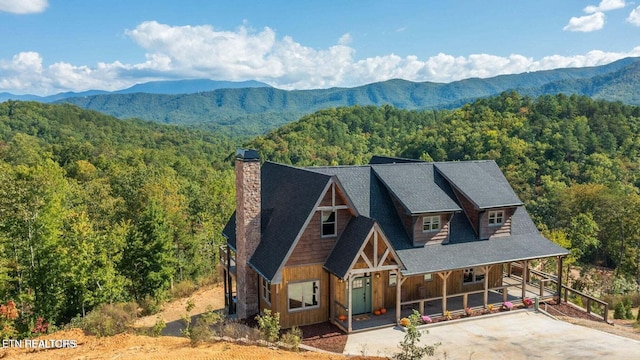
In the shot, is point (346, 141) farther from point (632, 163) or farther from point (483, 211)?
point (483, 211)

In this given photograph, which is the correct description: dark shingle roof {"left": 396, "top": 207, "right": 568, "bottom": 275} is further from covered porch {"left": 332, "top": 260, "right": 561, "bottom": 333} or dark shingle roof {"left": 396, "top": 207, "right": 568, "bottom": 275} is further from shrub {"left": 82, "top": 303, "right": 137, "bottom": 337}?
shrub {"left": 82, "top": 303, "right": 137, "bottom": 337}

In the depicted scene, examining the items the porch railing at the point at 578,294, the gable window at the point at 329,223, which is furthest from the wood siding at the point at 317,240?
the porch railing at the point at 578,294

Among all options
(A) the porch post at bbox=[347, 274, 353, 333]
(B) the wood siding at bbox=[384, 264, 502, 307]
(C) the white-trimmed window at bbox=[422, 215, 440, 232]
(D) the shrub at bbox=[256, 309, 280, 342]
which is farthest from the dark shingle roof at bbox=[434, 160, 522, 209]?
(D) the shrub at bbox=[256, 309, 280, 342]

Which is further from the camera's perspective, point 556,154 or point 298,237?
point 556,154

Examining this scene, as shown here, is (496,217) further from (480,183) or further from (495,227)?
(480,183)

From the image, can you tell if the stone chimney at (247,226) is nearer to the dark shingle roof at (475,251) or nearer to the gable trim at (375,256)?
the gable trim at (375,256)

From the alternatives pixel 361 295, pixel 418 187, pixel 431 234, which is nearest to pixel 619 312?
pixel 431 234
